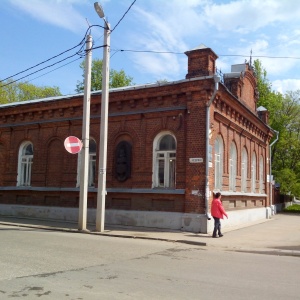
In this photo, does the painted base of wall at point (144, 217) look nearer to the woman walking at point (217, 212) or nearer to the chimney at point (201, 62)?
the woman walking at point (217, 212)

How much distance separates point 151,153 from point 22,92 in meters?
35.7

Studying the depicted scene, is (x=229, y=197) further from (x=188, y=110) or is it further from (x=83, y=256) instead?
(x=83, y=256)

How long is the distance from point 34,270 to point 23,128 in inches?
587

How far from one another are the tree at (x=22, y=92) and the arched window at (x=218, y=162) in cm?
3299

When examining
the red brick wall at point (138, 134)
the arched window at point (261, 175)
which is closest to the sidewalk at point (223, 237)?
the red brick wall at point (138, 134)

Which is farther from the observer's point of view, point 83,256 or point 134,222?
point 134,222

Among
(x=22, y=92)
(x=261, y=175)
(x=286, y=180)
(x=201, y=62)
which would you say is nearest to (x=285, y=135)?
(x=286, y=180)

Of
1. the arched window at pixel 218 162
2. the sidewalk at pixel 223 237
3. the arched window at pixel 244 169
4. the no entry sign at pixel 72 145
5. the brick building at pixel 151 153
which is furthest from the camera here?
the arched window at pixel 244 169

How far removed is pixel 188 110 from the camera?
1598 cm

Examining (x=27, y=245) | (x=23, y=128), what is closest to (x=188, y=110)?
(x=27, y=245)

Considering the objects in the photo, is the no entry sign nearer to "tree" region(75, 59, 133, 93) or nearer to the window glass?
the window glass

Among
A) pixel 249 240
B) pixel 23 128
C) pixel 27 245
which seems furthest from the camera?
pixel 23 128

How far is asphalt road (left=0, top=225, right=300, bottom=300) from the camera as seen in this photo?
242 inches

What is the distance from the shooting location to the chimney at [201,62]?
15.8 meters
